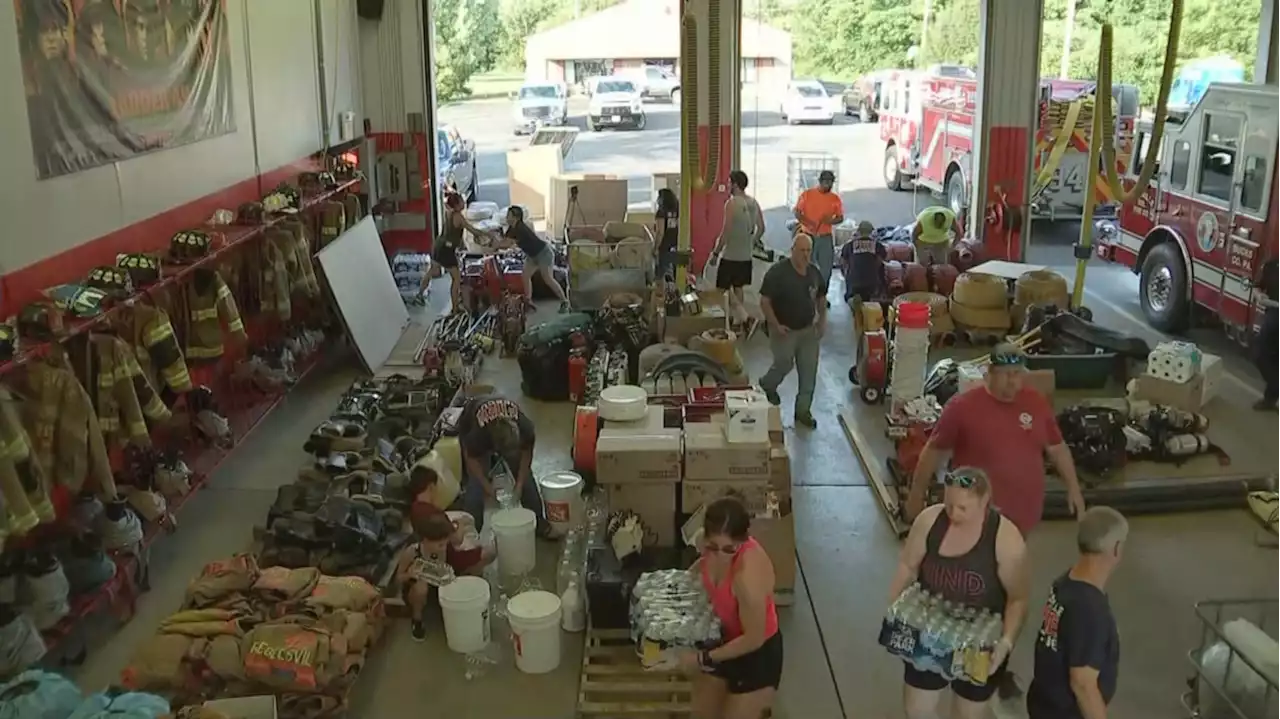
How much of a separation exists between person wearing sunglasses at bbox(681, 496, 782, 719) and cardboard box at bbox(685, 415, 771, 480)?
159 centimetres

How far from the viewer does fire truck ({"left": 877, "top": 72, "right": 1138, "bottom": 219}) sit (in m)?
16.6

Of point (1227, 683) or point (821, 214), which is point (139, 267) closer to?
point (1227, 683)

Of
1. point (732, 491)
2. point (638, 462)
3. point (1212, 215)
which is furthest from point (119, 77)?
point (1212, 215)

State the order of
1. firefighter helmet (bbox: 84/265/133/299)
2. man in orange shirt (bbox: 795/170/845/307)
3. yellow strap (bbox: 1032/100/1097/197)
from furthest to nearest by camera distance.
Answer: yellow strap (bbox: 1032/100/1097/197) → man in orange shirt (bbox: 795/170/845/307) → firefighter helmet (bbox: 84/265/133/299)

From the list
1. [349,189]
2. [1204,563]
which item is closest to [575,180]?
[349,189]

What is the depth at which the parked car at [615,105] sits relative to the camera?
28453 millimetres

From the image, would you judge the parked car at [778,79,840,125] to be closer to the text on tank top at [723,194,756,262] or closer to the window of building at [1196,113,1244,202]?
the window of building at [1196,113,1244,202]

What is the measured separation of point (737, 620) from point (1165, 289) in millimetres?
9884

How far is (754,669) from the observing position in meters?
4.81

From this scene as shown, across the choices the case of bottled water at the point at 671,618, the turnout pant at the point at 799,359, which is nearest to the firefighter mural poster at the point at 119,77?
the case of bottled water at the point at 671,618

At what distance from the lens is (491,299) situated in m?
13.5

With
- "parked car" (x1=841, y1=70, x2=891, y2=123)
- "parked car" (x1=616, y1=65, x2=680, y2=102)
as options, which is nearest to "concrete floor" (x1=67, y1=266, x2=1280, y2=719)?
"parked car" (x1=841, y1=70, x2=891, y2=123)

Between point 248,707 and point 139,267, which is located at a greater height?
point 139,267

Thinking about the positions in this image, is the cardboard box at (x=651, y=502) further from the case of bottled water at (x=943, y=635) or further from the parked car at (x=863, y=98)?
the parked car at (x=863, y=98)
